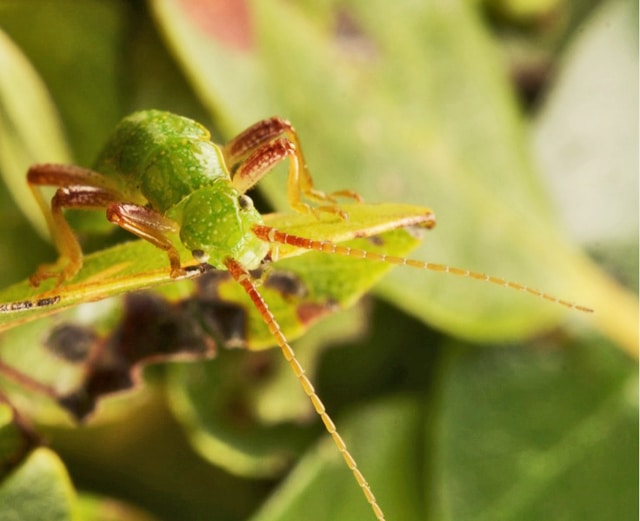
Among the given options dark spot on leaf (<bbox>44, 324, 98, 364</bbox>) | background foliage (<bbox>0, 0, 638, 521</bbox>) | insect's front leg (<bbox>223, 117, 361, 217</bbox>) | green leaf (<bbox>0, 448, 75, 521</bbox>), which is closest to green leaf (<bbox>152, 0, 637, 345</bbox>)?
background foliage (<bbox>0, 0, 638, 521</bbox>)

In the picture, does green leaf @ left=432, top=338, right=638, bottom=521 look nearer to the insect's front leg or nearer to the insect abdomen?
the insect's front leg

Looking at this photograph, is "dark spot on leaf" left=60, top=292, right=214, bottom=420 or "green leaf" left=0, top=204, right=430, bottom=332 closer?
"green leaf" left=0, top=204, right=430, bottom=332

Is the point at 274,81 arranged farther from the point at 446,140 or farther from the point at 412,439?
the point at 412,439

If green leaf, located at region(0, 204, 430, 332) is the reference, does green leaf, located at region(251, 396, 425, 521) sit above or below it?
below

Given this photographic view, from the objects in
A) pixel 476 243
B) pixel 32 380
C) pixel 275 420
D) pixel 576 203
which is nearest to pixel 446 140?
pixel 476 243

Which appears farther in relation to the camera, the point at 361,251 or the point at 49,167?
the point at 49,167

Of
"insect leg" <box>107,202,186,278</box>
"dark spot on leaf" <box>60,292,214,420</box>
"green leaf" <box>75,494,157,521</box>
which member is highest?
"insect leg" <box>107,202,186,278</box>
